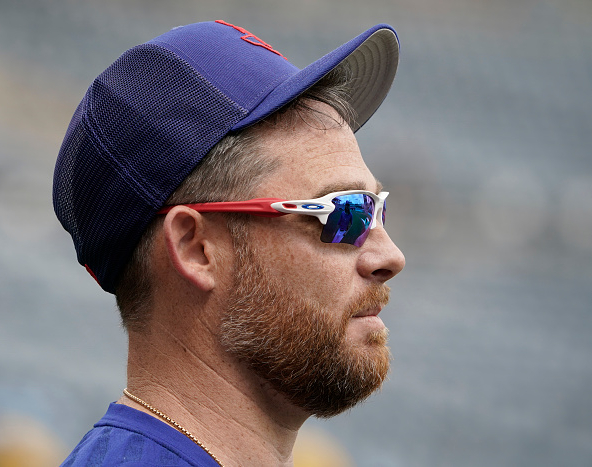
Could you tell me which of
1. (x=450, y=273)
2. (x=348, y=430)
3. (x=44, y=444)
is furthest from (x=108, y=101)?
(x=450, y=273)

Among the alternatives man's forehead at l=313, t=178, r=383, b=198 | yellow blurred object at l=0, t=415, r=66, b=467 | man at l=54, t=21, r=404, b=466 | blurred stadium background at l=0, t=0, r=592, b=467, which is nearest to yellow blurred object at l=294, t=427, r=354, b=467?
blurred stadium background at l=0, t=0, r=592, b=467

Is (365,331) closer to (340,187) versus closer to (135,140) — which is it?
(340,187)

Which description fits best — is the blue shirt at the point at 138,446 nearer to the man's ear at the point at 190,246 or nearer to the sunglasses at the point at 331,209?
A: the man's ear at the point at 190,246

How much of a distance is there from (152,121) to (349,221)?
0.57 metres

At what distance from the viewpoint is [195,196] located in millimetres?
1817

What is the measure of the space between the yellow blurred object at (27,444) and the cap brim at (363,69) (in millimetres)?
3050

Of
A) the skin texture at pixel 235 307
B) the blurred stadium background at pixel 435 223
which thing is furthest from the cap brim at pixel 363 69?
the blurred stadium background at pixel 435 223

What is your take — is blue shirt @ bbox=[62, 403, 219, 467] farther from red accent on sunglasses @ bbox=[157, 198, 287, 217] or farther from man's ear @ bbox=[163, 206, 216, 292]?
red accent on sunglasses @ bbox=[157, 198, 287, 217]

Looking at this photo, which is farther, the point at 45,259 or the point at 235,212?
the point at 45,259

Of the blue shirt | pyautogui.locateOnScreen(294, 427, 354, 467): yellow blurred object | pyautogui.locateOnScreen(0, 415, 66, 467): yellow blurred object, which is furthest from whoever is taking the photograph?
pyautogui.locateOnScreen(294, 427, 354, 467): yellow blurred object

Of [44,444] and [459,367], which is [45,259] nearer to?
[44,444]

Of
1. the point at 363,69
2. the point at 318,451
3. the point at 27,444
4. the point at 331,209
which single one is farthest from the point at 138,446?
the point at 318,451

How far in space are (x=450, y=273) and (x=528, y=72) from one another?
6.24 feet

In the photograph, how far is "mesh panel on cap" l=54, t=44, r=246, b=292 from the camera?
1798 millimetres
